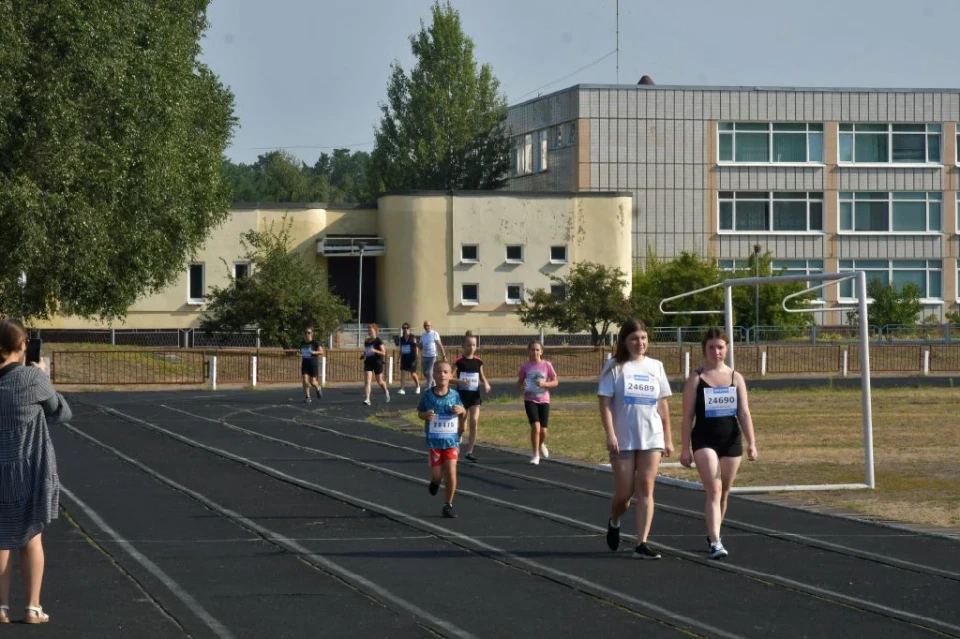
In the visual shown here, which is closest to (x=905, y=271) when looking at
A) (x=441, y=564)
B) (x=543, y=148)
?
(x=543, y=148)

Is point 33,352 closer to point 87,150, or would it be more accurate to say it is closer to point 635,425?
point 635,425

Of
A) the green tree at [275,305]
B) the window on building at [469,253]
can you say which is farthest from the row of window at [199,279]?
the green tree at [275,305]

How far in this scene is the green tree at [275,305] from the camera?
49.0 meters

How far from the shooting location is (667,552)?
38.0 feet

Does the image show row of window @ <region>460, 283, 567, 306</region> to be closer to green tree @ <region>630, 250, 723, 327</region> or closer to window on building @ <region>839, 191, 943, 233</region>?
green tree @ <region>630, 250, 723, 327</region>

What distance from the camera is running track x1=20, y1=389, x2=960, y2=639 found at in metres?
8.77

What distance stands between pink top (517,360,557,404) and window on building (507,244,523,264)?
44684 millimetres

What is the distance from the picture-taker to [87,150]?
3469 cm

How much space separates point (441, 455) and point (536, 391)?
18.2ft

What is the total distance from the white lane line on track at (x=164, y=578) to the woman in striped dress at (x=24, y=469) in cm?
97

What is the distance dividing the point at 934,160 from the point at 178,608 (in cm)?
7213

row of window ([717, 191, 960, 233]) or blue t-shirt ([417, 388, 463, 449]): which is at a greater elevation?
row of window ([717, 191, 960, 233])

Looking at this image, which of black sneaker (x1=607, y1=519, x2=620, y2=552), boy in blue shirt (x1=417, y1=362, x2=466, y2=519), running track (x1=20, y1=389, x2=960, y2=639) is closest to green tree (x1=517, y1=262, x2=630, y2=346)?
running track (x1=20, y1=389, x2=960, y2=639)

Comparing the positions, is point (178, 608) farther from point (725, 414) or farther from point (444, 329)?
point (444, 329)
